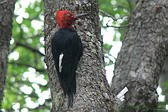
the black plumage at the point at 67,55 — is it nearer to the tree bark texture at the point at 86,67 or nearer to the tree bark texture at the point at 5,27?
the tree bark texture at the point at 86,67

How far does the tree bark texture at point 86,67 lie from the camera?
11.9 feet

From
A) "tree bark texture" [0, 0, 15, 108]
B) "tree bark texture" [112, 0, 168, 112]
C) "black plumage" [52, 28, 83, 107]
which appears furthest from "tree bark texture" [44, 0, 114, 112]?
"tree bark texture" [0, 0, 15, 108]

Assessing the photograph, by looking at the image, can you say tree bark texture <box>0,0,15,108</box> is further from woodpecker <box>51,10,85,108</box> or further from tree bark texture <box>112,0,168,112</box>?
tree bark texture <box>112,0,168,112</box>

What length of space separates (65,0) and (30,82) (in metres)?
3.79

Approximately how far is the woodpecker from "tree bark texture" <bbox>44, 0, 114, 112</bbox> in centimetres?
5

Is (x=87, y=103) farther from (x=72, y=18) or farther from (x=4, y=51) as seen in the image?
(x=4, y=51)

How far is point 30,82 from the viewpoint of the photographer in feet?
26.0

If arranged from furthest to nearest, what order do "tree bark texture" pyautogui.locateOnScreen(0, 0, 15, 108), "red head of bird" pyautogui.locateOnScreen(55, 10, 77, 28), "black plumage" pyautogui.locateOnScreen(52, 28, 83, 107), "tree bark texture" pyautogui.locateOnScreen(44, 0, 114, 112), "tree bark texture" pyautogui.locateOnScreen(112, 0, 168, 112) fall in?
1. "tree bark texture" pyautogui.locateOnScreen(0, 0, 15, 108)
2. "tree bark texture" pyautogui.locateOnScreen(112, 0, 168, 112)
3. "red head of bird" pyautogui.locateOnScreen(55, 10, 77, 28)
4. "black plumage" pyautogui.locateOnScreen(52, 28, 83, 107)
5. "tree bark texture" pyautogui.locateOnScreen(44, 0, 114, 112)

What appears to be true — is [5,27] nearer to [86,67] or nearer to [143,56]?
[86,67]

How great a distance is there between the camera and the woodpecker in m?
3.89

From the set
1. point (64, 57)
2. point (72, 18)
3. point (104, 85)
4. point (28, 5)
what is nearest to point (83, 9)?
point (72, 18)

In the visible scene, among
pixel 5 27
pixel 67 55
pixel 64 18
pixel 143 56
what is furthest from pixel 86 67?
pixel 5 27

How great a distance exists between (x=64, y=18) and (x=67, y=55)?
1.17ft

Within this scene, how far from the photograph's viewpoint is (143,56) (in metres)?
4.64
